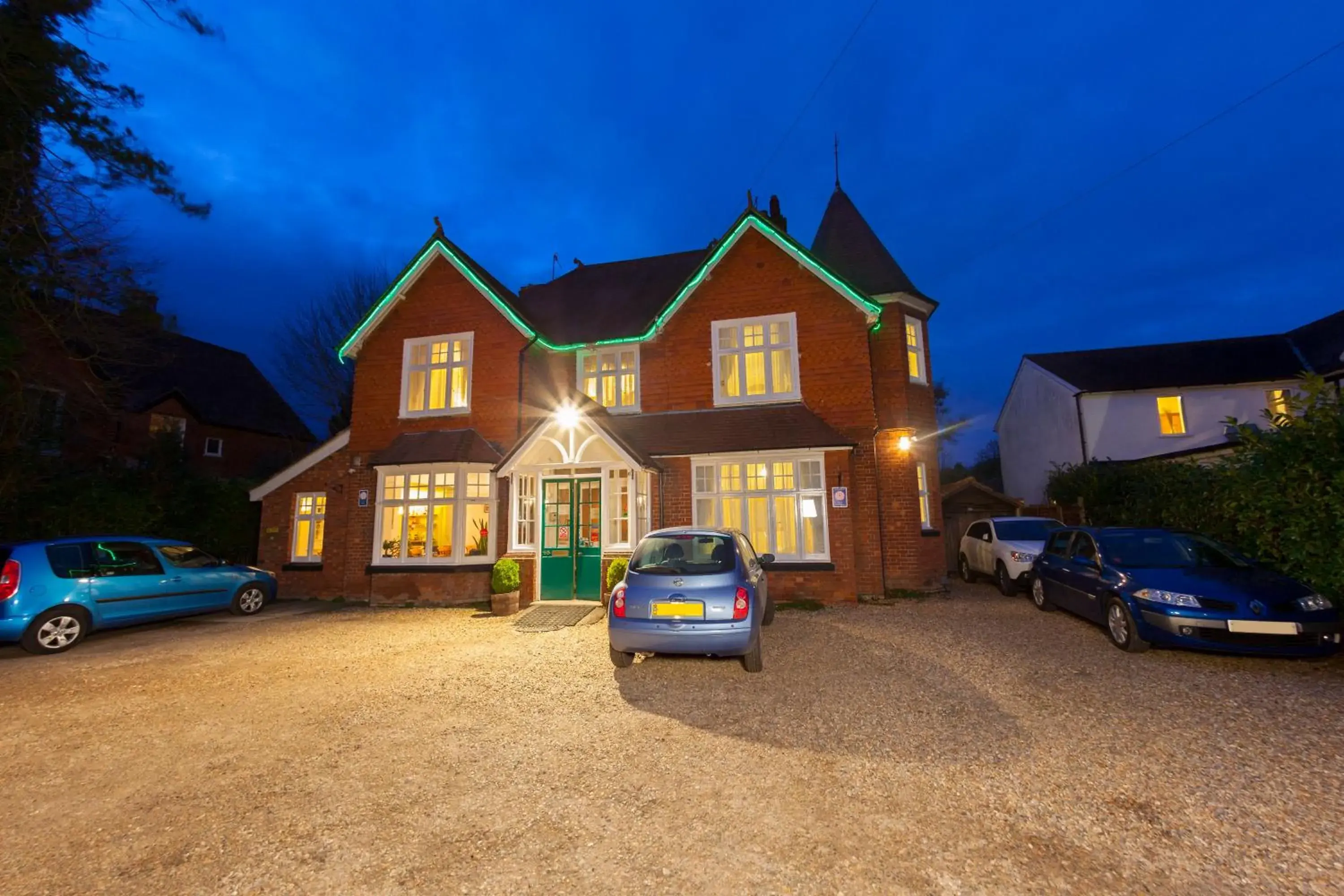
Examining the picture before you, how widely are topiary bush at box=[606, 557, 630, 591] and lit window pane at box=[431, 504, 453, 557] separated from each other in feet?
13.2

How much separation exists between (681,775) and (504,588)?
722 centimetres

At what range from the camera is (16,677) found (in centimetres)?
695

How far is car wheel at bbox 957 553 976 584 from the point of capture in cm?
1435

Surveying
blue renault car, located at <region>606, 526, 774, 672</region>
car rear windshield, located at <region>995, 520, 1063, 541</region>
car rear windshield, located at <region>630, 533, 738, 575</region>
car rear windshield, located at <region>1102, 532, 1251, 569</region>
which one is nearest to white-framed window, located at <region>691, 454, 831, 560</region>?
car rear windshield, located at <region>630, 533, 738, 575</region>

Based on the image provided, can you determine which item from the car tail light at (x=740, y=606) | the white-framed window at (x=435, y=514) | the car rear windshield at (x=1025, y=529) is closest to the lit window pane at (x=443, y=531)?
the white-framed window at (x=435, y=514)

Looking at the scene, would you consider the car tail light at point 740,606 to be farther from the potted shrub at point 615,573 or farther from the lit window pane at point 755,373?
the lit window pane at point 755,373

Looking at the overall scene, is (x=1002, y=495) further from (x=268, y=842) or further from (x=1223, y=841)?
(x=268, y=842)

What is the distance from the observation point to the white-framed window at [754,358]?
487 inches

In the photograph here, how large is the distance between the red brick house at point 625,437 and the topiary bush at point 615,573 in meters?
0.71

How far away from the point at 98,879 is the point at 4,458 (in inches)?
573

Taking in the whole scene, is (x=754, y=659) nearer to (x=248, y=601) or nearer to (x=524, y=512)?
(x=524, y=512)

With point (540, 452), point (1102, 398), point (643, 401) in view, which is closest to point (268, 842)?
point (540, 452)

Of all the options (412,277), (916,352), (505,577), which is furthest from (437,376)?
(916,352)

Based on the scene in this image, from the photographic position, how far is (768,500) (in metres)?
11.6
